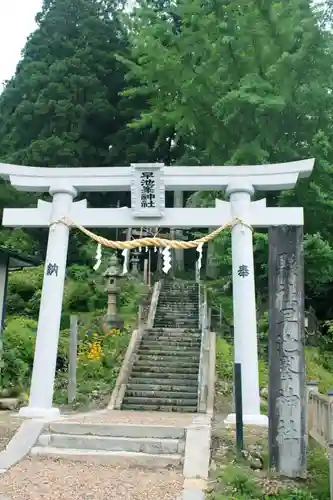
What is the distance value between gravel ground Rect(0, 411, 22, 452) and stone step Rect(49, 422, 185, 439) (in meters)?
0.65

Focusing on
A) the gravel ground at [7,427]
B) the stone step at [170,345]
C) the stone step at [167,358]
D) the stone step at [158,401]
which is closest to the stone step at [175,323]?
the stone step at [170,345]

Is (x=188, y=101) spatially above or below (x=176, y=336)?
above

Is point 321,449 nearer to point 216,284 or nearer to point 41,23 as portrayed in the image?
point 216,284

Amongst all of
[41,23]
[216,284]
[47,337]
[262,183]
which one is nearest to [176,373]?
[47,337]

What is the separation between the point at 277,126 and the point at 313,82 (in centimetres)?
194

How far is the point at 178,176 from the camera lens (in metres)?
10.6

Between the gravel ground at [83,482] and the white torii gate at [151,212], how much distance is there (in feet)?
10.7

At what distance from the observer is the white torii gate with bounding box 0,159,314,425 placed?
9.76m

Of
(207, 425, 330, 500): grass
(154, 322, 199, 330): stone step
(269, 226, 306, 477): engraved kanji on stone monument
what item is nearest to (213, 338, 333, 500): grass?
(207, 425, 330, 500): grass

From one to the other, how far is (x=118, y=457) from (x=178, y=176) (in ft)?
19.2

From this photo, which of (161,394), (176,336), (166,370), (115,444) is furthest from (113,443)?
(176,336)

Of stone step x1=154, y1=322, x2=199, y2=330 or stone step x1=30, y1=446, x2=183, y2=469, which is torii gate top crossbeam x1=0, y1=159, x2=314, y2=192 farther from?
stone step x1=154, y1=322, x2=199, y2=330

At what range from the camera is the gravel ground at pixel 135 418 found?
8.43 meters

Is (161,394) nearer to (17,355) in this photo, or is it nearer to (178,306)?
(17,355)
